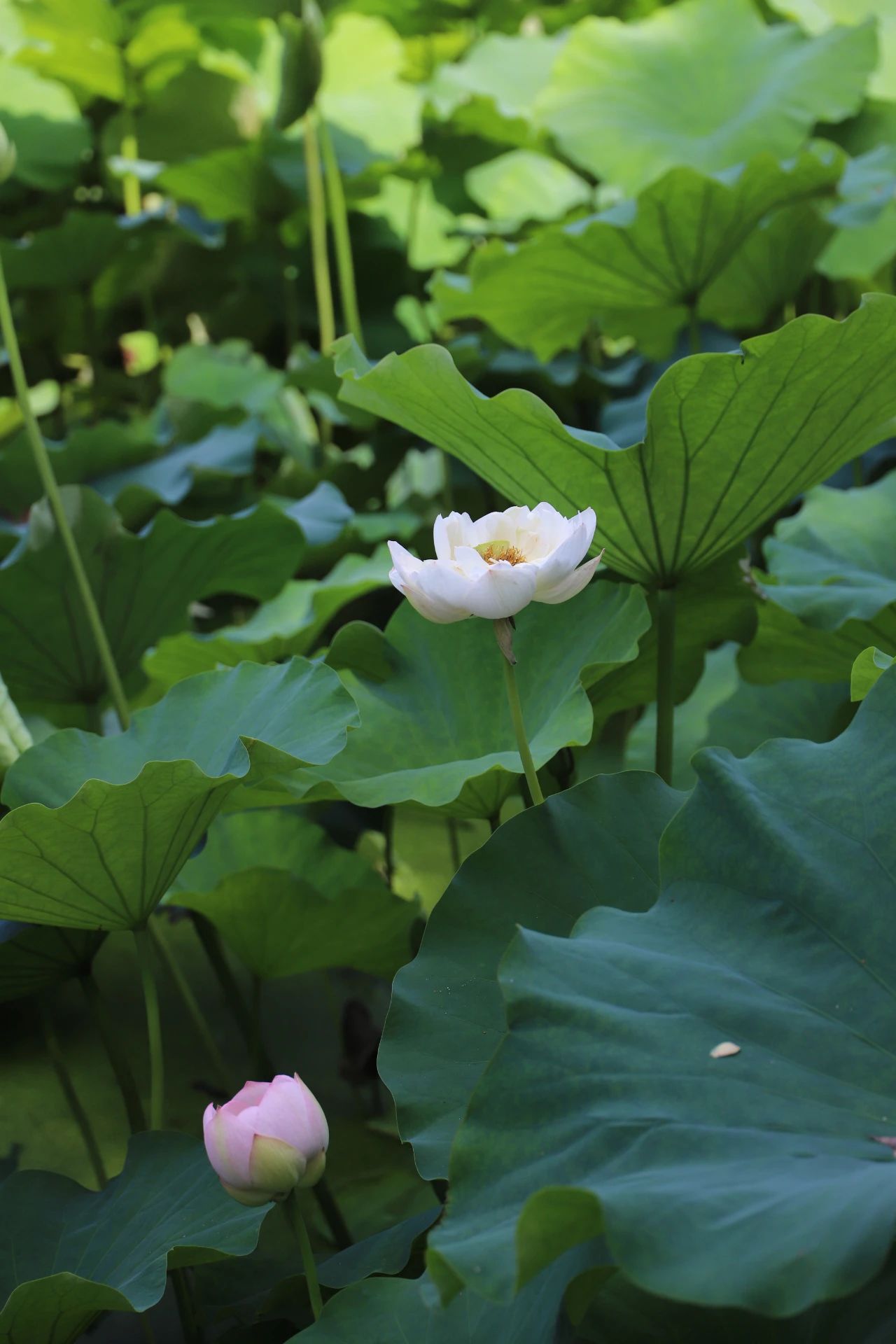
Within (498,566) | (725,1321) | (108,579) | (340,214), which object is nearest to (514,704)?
(498,566)

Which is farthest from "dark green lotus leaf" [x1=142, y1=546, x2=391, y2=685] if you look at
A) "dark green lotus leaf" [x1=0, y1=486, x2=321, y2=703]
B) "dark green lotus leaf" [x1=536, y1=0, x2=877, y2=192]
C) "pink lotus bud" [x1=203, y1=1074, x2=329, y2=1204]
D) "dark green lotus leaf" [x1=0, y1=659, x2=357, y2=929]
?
"dark green lotus leaf" [x1=536, y1=0, x2=877, y2=192]

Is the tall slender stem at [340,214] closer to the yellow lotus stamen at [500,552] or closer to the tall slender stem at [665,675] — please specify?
the tall slender stem at [665,675]

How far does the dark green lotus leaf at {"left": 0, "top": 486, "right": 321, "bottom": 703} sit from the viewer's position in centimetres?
128

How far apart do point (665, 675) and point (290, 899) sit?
→ 0.39 meters

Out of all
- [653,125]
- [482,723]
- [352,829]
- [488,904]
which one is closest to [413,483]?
[653,125]

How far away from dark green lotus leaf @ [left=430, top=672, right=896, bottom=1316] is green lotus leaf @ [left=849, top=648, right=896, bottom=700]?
11 centimetres

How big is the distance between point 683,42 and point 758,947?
6.57ft

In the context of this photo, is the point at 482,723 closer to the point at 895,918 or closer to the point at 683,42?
the point at 895,918

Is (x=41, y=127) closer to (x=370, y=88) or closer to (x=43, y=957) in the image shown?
(x=370, y=88)

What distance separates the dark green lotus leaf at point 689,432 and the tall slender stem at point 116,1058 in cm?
57

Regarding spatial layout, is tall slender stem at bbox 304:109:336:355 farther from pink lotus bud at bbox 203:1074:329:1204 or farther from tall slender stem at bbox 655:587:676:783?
pink lotus bud at bbox 203:1074:329:1204

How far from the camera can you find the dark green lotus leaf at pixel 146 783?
2.59ft

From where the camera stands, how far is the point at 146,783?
0.78 meters

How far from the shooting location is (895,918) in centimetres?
64
